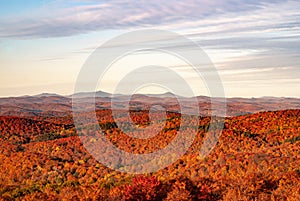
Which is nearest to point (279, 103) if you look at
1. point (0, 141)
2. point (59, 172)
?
point (0, 141)

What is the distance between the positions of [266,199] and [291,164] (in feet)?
73.2

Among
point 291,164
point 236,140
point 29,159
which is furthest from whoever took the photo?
point 236,140

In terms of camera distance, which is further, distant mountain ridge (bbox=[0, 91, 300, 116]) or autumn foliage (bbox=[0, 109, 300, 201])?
distant mountain ridge (bbox=[0, 91, 300, 116])

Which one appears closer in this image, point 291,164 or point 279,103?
point 291,164

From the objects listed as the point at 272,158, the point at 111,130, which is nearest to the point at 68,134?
the point at 111,130

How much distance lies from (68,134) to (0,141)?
947cm

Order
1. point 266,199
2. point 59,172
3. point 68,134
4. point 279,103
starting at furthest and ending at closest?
1. point 279,103
2. point 68,134
3. point 59,172
4. point 266,199

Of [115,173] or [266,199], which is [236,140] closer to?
[115,173]

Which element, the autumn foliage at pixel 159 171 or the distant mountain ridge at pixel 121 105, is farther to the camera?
the distant mountain ridge at pixel 121 105

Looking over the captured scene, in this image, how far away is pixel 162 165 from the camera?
6825cm

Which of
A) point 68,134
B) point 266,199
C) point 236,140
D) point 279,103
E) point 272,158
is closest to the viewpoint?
point 266,199

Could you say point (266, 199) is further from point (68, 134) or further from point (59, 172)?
point (68, 134)

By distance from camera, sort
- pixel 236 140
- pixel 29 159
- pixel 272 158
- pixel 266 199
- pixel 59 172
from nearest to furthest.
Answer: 1. pixel 266 199
2. pixel 272 158
3. pixel 59 172
4. pixel 29 159
5. pixel 236 140

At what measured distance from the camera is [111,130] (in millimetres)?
83500
